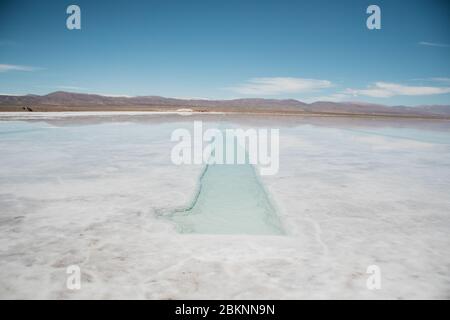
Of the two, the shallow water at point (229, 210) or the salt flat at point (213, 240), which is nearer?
the salt flat at point (213, 240)

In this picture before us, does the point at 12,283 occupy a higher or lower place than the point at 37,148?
lower

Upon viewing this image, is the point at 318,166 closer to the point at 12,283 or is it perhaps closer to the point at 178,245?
the point at 178,245

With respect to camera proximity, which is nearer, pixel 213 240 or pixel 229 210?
pixel 213 240

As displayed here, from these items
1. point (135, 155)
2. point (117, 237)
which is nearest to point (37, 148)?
point (135, 155)

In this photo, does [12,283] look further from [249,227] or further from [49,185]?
[49,185]

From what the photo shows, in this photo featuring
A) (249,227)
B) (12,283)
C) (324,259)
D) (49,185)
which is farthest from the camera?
(49,185)

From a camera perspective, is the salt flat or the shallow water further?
the shallow water

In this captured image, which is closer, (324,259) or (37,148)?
(324,259)

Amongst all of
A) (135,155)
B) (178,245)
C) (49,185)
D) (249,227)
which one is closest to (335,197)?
(249,227)
